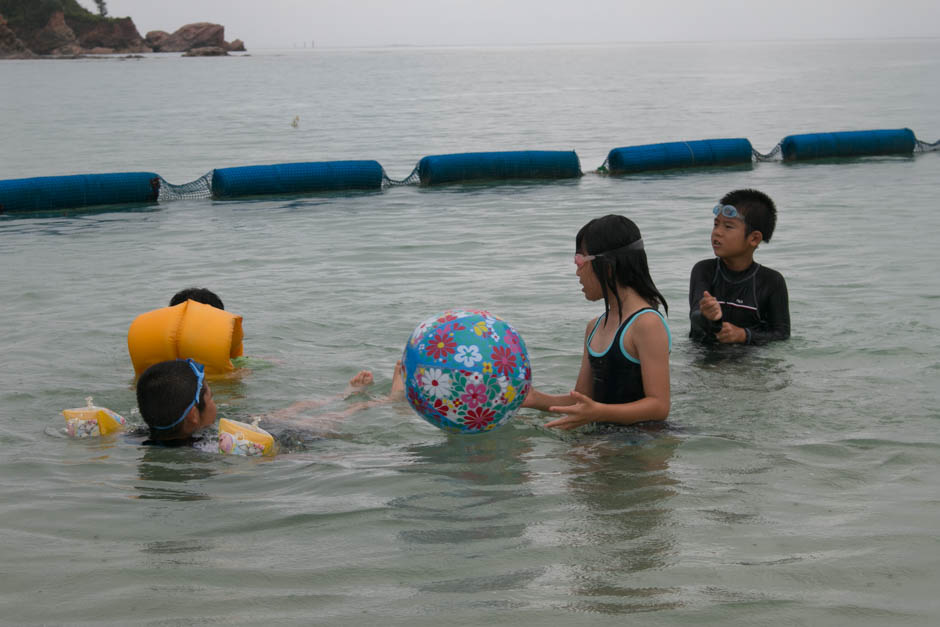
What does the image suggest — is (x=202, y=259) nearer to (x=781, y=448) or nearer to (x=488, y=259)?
(x=488, y=259)

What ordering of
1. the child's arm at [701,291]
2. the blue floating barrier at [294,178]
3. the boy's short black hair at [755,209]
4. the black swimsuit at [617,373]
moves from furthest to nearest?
the blue floating barrier at [294,178] < the child's arm at [701,291] < the boy's short black hair at [755,209] < the black swimsuit at [617,373]

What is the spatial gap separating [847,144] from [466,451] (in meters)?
18.4

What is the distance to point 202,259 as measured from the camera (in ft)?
40.7

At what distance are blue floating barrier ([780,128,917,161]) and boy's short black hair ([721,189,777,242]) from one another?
50.4ft

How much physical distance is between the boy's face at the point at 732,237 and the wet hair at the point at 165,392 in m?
3.66

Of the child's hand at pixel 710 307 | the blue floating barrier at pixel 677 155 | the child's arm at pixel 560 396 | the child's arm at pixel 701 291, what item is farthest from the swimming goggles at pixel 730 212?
the blue floating barrier at pixel 677 155

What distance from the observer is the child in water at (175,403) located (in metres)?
5.52

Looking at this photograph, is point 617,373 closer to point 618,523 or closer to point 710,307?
point 618,523

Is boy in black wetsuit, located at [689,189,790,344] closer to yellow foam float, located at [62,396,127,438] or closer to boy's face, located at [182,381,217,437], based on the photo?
boy's face, located at [182,381,217,437]

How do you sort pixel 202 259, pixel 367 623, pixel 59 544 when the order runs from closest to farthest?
pixel 367 623
pixel 59 544
pixel 202 259

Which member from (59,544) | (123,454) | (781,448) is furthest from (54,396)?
(781,448)

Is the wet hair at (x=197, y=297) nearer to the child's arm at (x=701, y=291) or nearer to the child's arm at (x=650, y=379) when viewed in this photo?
the child's arm at (x=650, y=379)

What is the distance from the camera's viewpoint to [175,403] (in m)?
5.54

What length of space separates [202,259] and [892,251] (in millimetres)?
8227
